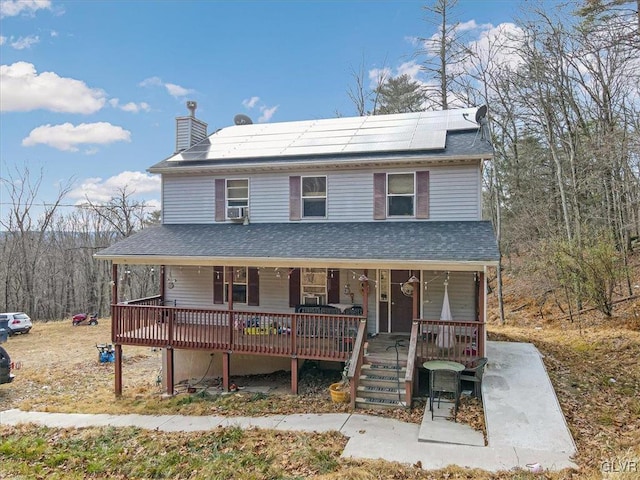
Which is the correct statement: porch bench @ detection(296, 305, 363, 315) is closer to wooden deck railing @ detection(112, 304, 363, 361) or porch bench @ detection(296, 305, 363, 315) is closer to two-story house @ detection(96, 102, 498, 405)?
two-story house @ detection(96, 102, 498, 405)

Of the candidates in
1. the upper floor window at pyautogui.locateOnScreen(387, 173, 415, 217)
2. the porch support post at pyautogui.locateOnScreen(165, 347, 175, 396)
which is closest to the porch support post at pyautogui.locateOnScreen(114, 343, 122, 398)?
the porch support post at pyautogui.locateOnScreen(165, 347, 175, 396)

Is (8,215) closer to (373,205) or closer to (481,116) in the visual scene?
(373,205)

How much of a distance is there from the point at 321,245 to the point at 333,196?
2.25m

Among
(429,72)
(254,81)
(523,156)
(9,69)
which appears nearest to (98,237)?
(9,69)

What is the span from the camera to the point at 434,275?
37.7 feet

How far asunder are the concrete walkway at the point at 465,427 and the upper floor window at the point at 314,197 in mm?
6145

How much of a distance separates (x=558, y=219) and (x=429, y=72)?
1080 centimetres

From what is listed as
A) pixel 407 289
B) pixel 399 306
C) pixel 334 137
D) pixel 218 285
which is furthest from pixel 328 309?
pixel 334 137

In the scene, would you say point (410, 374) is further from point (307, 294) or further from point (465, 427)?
point (307, 294)

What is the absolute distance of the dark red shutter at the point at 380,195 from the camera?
1206 centimetres

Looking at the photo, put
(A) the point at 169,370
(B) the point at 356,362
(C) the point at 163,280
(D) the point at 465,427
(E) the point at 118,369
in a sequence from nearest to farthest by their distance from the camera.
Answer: (D) the point at 465,427
(B) the point at 356,362
(A) the point at 169,370
(E) the point at 118,369
(C) the point at 163,280

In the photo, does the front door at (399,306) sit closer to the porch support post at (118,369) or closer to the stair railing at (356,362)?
the stair railing at (356,362)

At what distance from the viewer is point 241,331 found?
11.0 m

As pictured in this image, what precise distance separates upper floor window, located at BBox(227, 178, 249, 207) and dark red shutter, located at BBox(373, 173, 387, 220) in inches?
165
